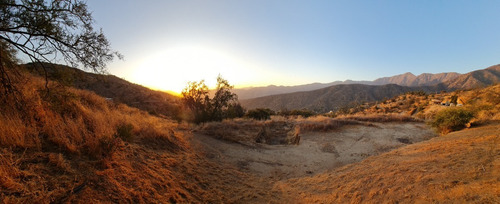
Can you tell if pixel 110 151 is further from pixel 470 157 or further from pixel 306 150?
pixel 306 150

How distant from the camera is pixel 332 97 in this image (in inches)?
2259

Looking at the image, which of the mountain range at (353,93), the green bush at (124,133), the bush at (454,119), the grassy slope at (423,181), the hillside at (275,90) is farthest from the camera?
the hillside at (275,90)

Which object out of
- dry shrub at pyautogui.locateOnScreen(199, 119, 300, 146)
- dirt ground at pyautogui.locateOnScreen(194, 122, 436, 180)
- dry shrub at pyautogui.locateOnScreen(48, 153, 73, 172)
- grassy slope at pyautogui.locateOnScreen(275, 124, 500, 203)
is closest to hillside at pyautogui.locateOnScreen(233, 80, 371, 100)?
dry shrub at pyautogui.locateOnScreen(199, 119, 300, 146)

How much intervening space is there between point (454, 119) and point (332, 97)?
172 feet

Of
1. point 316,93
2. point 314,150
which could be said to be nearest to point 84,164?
point 314,150

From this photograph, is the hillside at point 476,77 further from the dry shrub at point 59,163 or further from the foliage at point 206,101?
the dry shrub at point 59,163

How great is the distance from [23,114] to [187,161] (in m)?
3.44

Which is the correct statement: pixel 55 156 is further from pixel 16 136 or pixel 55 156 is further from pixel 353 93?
pixel 353 93

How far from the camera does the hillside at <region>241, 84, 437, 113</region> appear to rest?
53747 mm

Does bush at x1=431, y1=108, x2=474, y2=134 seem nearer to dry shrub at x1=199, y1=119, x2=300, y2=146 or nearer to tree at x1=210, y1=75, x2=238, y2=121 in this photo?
dry shrub at x1=199, y1=119, x2=300, y2=146

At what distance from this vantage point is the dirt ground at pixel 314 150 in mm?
6492

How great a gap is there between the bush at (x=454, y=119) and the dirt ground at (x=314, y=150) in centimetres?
121

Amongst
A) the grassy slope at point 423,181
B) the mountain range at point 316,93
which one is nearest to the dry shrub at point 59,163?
the grassy slope at point 423,181

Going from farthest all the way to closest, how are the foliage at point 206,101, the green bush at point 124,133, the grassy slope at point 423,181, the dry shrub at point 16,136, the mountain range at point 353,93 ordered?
the mountain range at point 353,93, the foliage at point 206,101, the green bush at point 124,133, the dry shrub at point 16,136, the grassy slope at point 423,181
